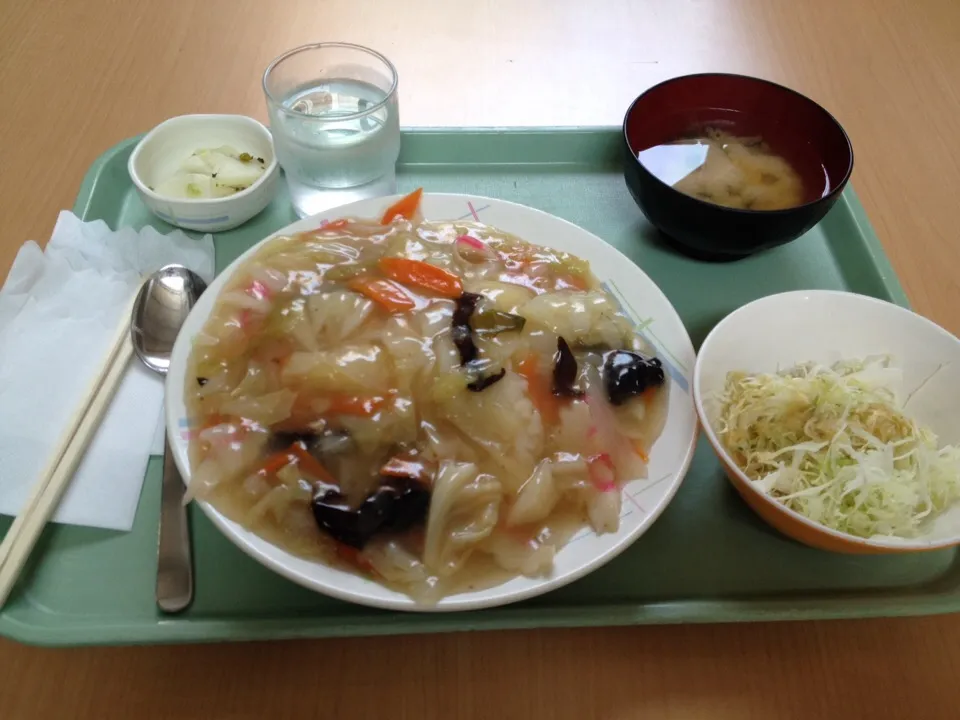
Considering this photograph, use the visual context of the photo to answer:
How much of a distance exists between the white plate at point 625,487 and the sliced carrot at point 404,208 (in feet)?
0.08

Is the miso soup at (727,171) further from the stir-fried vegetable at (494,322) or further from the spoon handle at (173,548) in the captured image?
the spoon handle at (173,548)

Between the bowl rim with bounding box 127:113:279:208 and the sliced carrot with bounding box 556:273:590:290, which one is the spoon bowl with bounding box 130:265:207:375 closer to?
the bowl rim with bounding box 127:113:279:208

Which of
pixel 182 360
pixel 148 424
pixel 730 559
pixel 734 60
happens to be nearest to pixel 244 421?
pixel 182 360

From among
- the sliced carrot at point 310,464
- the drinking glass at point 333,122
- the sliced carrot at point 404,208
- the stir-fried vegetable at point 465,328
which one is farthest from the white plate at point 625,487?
the stir-fried vegetable at point 465,328

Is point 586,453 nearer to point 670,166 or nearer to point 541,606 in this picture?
point 541,606

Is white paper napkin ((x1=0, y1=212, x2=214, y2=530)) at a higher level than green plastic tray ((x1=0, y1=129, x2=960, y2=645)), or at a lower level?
higher

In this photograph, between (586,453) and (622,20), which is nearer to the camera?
(586,453)

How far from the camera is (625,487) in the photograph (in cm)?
119

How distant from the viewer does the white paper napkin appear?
132cm

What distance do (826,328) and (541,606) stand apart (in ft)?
2.89

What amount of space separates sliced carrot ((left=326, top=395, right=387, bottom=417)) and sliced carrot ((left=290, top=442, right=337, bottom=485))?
0.27 feet

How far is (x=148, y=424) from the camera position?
143cm

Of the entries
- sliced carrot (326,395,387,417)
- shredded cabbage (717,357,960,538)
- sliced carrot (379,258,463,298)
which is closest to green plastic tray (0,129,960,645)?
shredded cabbage (717,357,960,538)

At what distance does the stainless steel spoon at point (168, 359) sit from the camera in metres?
1.20
